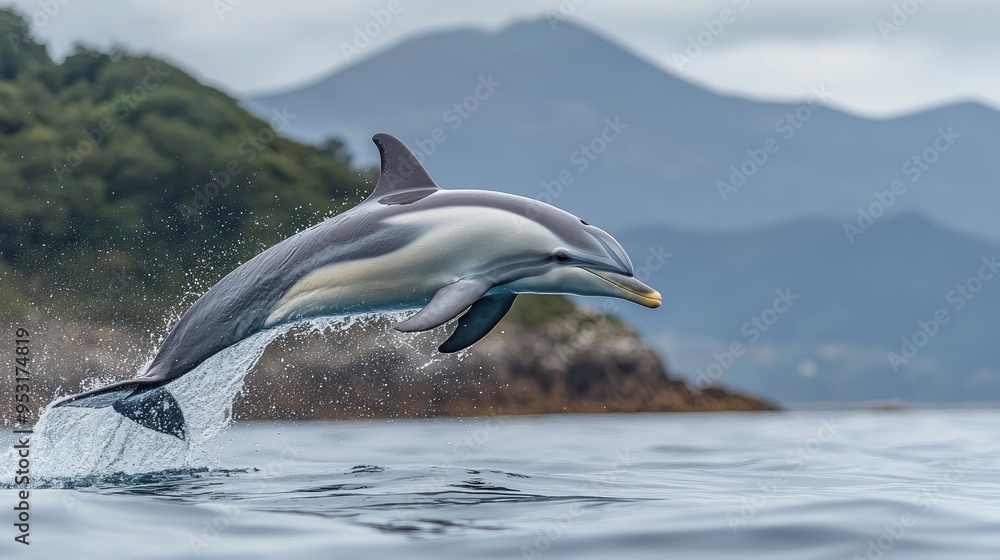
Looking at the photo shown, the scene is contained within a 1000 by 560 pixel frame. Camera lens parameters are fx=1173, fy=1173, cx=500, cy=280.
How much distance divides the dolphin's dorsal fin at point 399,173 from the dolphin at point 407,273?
0.25 ft

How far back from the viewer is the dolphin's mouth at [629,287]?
852 cm

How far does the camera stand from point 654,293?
8578 millimetres

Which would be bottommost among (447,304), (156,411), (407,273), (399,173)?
(156,411)

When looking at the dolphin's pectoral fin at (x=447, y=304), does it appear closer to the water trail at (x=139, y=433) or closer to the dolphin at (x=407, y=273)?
the dolphin at (x=407, y=273)

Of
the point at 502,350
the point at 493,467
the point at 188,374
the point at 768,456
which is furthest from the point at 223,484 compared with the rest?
the point at 502,350

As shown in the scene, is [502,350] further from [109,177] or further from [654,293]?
[654,293]

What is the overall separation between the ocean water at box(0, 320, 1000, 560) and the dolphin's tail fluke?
95 millimetres

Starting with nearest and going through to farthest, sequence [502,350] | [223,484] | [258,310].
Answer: [223,484] < [258,310] < [502,350]

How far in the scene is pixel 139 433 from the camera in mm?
9211

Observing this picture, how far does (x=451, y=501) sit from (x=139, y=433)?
3133 mm

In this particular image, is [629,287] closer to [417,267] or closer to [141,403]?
[417,267]

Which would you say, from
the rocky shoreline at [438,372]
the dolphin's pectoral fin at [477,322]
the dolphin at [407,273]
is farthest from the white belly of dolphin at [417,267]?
the rocky shoreline at [438,372]

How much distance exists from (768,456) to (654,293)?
15.5 feet

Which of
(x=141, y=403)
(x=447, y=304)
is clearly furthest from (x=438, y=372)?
(x=447, y=304)
